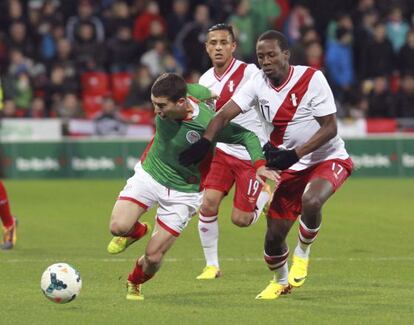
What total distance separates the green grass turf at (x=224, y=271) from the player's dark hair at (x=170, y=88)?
5.21ft

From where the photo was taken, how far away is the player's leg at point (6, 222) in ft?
43.1

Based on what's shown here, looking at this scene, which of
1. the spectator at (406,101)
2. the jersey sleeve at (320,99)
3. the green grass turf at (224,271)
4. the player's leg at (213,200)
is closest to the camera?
the green grass turf at (224,271)

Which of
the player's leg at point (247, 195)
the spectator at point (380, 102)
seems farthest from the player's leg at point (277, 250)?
the spectator at point (380, 102)

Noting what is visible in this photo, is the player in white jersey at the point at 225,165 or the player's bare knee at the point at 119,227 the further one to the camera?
the player in white jersey at the point at 225,165

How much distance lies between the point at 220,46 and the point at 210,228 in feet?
5.57

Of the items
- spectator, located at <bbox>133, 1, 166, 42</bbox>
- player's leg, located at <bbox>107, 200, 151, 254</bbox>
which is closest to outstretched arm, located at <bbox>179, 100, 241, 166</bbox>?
player's leg, located at <bbox>107, 200, 151, 254</bbox>

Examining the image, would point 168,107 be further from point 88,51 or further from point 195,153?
Answer: point 88,51

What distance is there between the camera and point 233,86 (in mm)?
11531

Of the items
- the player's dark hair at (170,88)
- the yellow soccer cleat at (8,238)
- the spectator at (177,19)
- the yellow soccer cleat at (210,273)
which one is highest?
the player's dark hair at (170,88)

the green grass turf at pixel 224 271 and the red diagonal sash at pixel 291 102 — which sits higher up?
the red diagonal sash at pixel 291 102

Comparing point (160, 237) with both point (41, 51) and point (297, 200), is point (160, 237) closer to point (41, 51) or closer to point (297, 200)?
point (297, 200)

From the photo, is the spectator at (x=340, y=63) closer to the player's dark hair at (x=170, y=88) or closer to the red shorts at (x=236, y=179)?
the red shorts at (x=236, y=179)

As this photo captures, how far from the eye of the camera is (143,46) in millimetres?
24641

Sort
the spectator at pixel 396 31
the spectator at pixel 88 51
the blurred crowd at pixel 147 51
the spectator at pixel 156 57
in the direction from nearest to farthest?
1. the blurred crowd at pixel 147 51
2. the spectator at pixel 156 57
3. the spectator at pixel 88 51
4. the spectator at pixel 396 31
